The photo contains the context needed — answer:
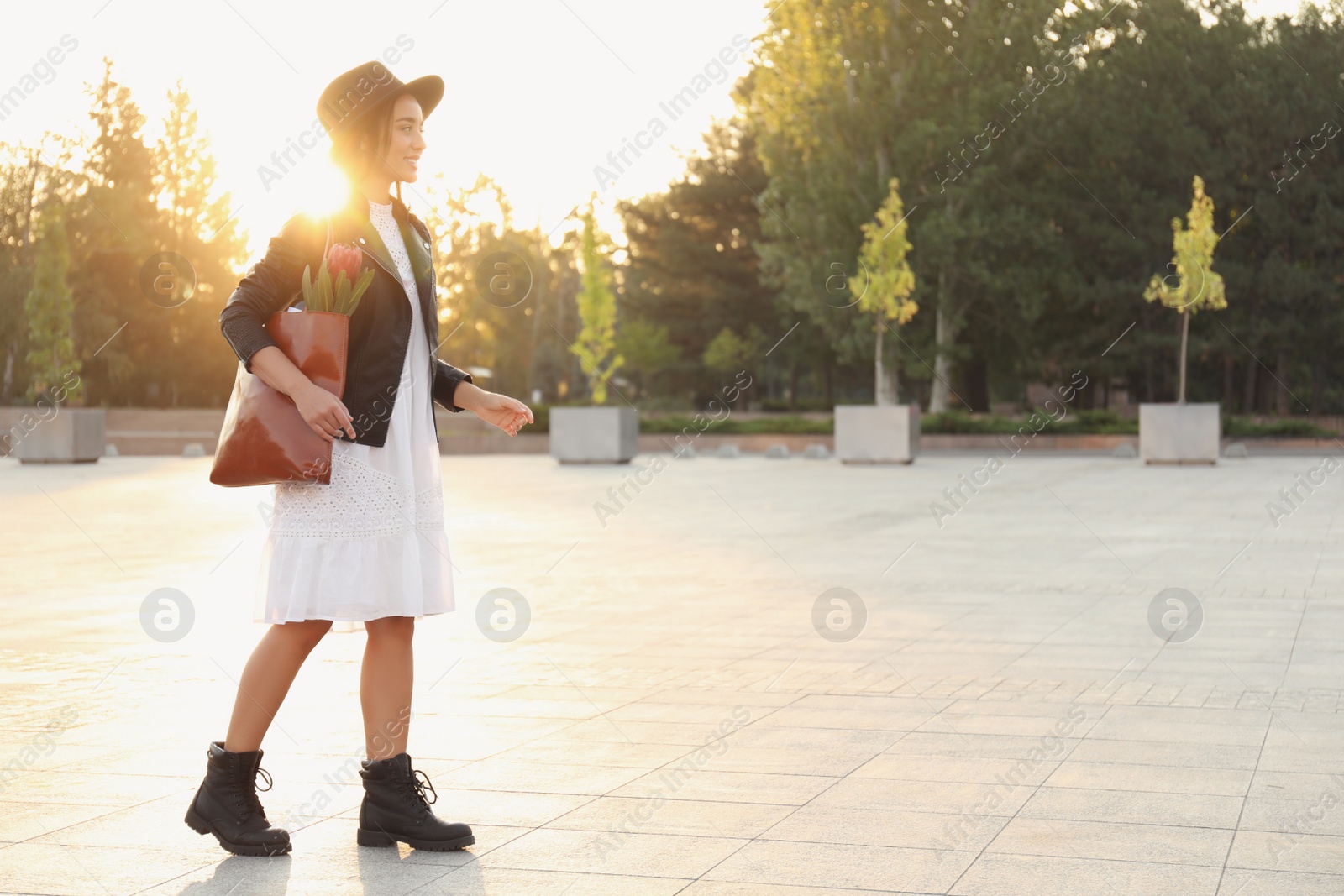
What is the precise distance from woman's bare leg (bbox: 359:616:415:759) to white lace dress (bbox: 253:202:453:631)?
79 millimetres

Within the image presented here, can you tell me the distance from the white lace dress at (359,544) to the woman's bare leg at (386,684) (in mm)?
79

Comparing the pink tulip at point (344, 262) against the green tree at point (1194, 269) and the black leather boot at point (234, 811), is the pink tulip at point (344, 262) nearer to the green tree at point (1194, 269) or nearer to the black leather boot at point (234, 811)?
the black leather boot at point (234, 811)

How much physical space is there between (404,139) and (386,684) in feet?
4.74

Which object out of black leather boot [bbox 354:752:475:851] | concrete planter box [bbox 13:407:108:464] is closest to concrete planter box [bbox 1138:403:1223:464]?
concrete planter box [bbox 13:407:108:464]

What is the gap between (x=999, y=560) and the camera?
38.5 feet

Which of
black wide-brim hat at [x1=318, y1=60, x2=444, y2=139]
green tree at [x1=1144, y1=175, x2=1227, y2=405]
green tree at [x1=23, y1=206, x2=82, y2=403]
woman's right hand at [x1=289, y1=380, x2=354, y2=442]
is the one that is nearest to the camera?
woman's right hand at [x1=289, y1=380, x2=354, y2=442]

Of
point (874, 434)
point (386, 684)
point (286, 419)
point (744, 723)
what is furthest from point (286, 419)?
point (874, 434)

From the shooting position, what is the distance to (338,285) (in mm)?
3871

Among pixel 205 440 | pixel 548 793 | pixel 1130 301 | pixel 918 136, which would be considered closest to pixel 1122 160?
pixel 1130 301

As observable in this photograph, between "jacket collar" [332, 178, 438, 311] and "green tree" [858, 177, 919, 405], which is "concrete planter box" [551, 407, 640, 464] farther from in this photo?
"jacket collar" [332, 178, 438, 311]

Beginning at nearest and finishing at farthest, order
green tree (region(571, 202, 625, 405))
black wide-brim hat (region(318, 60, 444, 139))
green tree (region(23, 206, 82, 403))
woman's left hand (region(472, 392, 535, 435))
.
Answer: black wide-brim hat (region(318, 60, 444, 139))
woman's left hand (region(472, 392, 535, 435))
green tree (region(571, 202, 625, 405))
green tree (region(23, 206, 82, 403))

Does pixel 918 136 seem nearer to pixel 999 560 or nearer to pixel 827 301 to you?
pixel 827 301

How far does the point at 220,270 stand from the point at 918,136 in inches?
989

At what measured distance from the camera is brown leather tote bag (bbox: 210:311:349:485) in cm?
376
